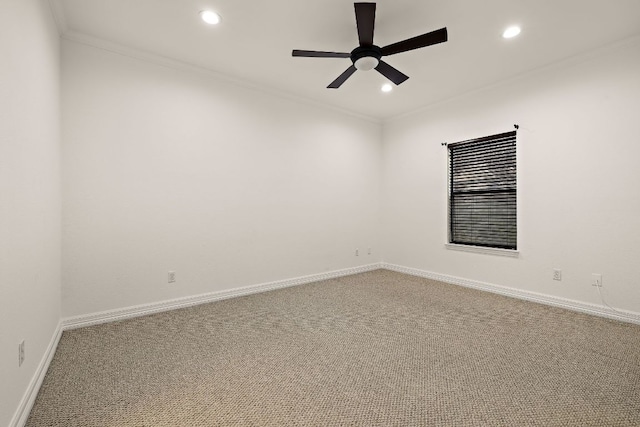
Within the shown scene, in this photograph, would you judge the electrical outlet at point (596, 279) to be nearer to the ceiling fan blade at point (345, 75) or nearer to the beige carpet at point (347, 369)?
the beige carpet at point (347, 369)

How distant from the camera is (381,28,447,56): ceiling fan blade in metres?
2.20

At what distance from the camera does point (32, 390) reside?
167 centimetres

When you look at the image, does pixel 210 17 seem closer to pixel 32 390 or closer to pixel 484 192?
pixel 32 390

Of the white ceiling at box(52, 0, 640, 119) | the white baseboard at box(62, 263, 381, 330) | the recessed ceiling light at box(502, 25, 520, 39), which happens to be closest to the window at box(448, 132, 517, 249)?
the white ceiling at box(52, 0, 640, 119)

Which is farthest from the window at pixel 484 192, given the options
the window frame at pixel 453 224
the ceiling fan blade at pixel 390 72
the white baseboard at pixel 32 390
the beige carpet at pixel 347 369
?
the white baseboard at pixel 32 390

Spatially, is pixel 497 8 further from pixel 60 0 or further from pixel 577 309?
pixel 60 0

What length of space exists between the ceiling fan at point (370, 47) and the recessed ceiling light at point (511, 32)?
931 mm

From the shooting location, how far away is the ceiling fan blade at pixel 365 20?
77.8 inches

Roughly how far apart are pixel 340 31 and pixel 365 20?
0.65 m

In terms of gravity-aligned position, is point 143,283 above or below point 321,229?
below

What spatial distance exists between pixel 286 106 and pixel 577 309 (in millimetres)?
4147

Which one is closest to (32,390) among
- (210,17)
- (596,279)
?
(210,17)

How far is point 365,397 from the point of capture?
1.70 m

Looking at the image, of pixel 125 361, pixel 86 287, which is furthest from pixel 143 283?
pixel 125 361
